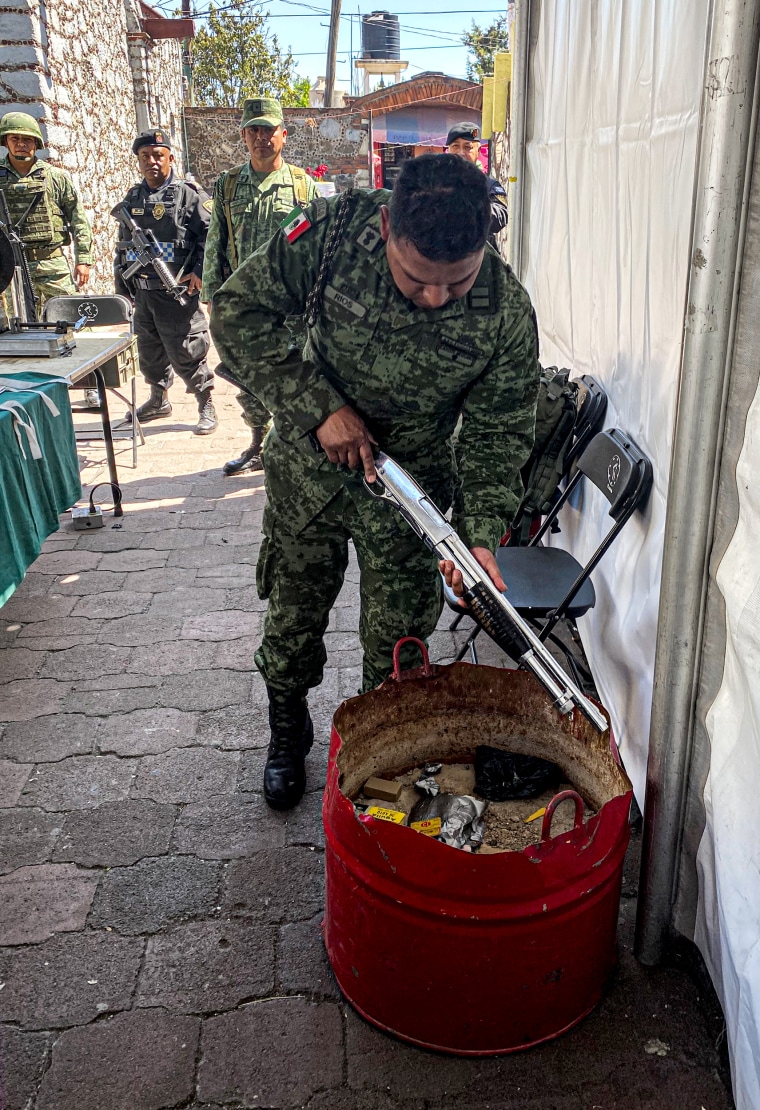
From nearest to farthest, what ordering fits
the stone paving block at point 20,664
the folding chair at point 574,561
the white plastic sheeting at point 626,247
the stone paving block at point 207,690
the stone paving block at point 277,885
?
1. the stone paving block at point 277,885
2. the white plastic sheeting at point 626,247
3. the folding chair at point 574,561
4. the stone paving block at point 207,690
5. the stone paving block at point 20,664

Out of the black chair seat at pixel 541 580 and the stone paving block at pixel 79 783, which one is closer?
the stone paving block at pixel 79 783

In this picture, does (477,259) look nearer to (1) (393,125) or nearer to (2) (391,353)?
(2) (391,353)

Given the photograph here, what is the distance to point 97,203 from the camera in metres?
10.3

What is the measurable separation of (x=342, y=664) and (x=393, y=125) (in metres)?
24.5

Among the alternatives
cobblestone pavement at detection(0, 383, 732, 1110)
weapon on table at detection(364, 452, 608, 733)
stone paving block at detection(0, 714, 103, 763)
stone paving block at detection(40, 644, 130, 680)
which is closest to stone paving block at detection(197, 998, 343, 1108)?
cobblestone pavement at detection(0, 383, 732, 1110)

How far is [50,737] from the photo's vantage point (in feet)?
9.83

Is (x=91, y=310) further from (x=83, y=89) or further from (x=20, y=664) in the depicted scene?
(x=83, y=89)

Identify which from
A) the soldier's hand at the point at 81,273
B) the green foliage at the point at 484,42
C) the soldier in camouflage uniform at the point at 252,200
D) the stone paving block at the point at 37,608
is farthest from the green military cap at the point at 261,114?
the green foliage at the point at 484,42

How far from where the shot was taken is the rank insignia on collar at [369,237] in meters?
2.12

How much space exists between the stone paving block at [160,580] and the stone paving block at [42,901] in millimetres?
1887

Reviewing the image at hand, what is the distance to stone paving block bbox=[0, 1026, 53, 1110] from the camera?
5.82ft

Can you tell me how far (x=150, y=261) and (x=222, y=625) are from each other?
351cm

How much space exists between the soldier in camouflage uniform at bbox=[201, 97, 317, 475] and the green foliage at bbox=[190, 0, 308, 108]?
22.6 m

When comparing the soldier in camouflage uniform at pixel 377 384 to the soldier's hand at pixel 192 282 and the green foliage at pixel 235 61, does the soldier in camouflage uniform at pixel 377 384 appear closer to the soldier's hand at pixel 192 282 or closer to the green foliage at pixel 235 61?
the soldier's hand at pixel 192 282
